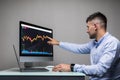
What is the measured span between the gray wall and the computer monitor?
407 mm

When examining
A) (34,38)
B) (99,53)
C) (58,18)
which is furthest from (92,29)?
(58,18)

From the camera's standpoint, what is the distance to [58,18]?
3504mm

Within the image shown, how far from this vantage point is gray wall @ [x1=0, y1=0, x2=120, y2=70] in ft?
11.4

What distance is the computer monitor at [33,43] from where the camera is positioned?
8.23 ft

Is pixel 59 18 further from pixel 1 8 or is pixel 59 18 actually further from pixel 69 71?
pixel 69 71

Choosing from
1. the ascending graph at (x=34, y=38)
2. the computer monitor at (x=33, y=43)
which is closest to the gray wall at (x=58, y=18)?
the computer monitor at (x=33, y=43)

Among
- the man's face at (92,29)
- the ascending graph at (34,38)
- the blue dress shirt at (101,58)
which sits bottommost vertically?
the blue dress shirt at (101,58)

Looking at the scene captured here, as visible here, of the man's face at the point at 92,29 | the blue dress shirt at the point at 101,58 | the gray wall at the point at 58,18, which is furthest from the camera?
the gray wall at the point at 58,18

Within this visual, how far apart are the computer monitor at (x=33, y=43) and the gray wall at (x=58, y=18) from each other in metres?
0.41

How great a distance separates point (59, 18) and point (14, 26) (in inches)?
24.4

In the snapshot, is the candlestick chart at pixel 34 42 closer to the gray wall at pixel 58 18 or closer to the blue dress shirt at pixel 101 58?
the gray wall at pixel 58 18

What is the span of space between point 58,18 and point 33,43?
2.99ft

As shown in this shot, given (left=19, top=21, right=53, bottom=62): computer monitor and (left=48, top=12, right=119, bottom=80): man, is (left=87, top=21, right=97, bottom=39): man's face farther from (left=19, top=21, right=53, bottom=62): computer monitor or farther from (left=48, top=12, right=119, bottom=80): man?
(left=19, top=21, right=53, bottom=62): computer monitor

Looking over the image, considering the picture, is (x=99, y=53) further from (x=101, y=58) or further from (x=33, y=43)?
(x=33, y=43)
